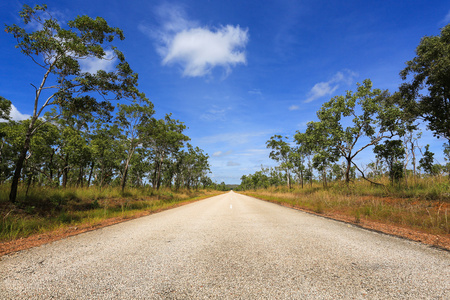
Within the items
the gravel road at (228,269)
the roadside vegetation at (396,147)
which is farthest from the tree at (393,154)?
the gravel road at (228,269)

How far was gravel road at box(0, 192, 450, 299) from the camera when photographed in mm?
2096

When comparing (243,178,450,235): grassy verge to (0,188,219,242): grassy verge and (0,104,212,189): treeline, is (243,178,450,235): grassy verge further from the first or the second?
(0,104,212,189): treeline

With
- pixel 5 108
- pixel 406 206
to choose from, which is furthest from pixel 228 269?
pixel 5 108

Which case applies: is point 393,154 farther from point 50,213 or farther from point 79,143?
point 79,143

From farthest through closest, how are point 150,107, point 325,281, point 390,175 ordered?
point 150,107 < point 390,175 < point 325,281

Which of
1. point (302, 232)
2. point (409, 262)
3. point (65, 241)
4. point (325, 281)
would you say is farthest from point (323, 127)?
point (65, 241)

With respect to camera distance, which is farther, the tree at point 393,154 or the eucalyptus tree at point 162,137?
the eucalyptus tree at point 162,137

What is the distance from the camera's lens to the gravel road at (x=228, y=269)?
210 centimetres

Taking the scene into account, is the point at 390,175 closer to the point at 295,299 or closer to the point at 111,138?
the point at 295,299

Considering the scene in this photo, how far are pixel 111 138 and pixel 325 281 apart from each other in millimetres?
31051

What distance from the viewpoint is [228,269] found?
2.76 metres

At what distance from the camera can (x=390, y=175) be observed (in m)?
13.7

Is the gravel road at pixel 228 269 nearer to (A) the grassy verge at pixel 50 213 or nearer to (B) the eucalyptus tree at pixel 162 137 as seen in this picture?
(A) the grassy verge at pixel 50 213

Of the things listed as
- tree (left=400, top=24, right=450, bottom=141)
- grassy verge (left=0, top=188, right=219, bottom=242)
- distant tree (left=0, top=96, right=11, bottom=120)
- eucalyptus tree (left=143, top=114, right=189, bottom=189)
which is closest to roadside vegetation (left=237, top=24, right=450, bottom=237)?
tree (left=400, top=24, right=450, bottom=141)
